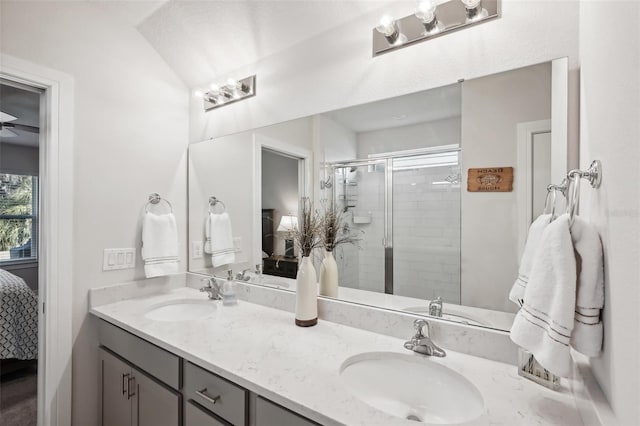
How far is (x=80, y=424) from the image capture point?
157cm

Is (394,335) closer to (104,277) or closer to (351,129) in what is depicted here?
(351,129)

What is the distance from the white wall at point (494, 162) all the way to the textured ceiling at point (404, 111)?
0.06 meters

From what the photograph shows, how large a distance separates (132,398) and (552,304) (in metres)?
1.64

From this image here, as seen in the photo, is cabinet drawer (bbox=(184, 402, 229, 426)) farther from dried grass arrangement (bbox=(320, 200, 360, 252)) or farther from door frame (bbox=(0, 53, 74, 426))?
door frame (bbox=(0, 53, 74, 426))

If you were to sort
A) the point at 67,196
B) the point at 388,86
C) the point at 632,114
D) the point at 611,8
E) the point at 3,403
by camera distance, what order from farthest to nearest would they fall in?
1. the point at 3,403
2. the point at 67,196
3. the point at 388,86
4. the point at 611,8
5. the point at 632,114

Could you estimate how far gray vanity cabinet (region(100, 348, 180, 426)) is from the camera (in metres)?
1.18

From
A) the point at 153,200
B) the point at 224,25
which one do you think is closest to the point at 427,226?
the point at 224,25

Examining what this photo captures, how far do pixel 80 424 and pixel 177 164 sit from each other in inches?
59.7

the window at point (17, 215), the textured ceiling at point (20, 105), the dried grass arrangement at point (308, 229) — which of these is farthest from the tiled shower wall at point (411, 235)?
the window at point (17, 215)

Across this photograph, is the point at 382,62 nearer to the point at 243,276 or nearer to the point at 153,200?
the point at 243,276

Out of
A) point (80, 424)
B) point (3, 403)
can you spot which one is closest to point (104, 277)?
point (80, 424)

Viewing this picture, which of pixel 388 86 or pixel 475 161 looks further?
pixel 388 86

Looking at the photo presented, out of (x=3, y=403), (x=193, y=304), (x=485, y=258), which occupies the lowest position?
(x=3, y=403)

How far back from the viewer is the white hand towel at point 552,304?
64cm
